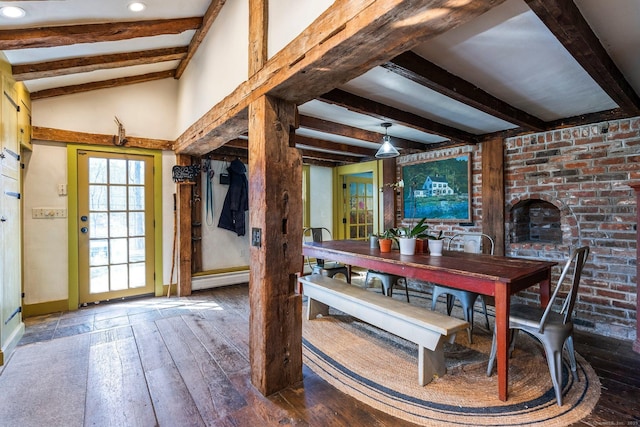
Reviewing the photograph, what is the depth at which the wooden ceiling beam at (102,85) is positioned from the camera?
3317 millimetres

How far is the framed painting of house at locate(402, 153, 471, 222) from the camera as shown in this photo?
158 inches

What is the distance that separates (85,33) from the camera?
2412mm

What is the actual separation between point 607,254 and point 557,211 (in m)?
0.75

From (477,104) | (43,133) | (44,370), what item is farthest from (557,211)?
(43,133)

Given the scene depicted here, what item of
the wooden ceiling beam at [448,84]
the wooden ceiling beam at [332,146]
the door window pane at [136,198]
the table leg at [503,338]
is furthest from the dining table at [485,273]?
the door window pane at [136,198]

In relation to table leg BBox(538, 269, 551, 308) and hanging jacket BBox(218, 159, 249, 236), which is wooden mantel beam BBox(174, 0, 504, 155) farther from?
hanging jacket BBox(218, 159, 249, 236)

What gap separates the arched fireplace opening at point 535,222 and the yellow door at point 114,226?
4.57 meters

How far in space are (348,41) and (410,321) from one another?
169 centimetres

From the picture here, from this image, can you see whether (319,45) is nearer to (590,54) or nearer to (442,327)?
(590,54)

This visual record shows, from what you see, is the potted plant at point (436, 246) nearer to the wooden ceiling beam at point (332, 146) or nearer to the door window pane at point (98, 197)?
the wooden ceiling beam at point (332, 146)

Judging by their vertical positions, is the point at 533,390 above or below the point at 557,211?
below

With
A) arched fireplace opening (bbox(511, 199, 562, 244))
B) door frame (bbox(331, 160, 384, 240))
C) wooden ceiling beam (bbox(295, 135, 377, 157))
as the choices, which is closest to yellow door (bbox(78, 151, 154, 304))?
wooden ceiling beam (bbox(295, 135, 377, 157))

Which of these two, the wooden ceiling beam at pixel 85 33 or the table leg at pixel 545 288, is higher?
the wooden ceiling beam at pixel 85 33

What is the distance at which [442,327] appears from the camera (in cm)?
184
